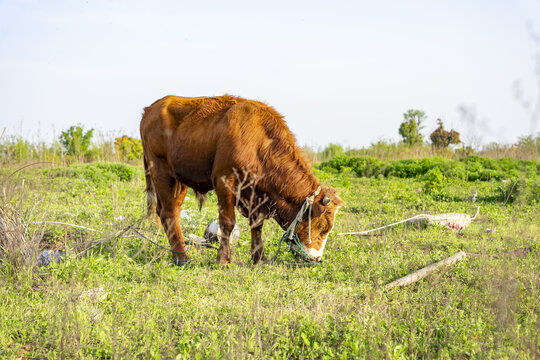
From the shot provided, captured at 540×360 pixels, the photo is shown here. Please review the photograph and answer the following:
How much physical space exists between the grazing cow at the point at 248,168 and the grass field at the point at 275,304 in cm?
38

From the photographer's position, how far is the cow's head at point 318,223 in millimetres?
5418

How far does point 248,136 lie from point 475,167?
34.7 feet

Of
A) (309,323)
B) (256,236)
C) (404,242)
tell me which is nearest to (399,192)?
(404,242)

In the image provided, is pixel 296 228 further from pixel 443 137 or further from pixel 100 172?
pixel 443 137

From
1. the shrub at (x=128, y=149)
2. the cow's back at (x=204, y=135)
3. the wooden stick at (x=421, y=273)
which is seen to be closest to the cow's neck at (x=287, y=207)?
the cow's back at (x=204, y=135)

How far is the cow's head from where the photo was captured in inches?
213

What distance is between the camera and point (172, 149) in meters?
5.93

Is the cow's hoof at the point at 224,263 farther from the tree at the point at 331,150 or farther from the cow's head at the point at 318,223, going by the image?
the tree at the point at 331,150

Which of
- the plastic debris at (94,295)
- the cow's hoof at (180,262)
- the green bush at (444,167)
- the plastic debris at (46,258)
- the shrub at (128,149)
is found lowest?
the cow's hoof at (180,262)

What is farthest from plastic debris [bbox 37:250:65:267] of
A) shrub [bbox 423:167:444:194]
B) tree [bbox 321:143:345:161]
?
tree [bbox 321:143:345:161]

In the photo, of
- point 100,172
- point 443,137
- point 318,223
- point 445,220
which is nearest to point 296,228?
point 318,223

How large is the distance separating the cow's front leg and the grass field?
186 mm

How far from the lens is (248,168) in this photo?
5160mm

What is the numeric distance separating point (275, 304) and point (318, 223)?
1742mm
